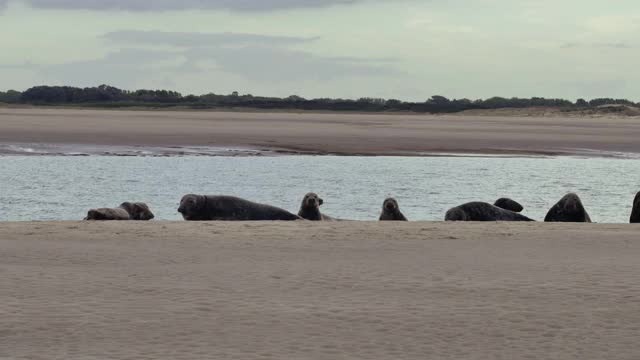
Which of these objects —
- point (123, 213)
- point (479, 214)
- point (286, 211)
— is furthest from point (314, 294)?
point (479, 214)

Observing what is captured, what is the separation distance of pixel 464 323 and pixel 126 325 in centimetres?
234

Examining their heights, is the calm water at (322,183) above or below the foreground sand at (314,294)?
below

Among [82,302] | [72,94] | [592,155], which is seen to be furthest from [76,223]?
[72,94]

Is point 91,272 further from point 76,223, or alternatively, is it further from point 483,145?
point 483,145

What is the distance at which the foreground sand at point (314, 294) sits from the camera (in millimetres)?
7160

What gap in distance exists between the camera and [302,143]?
141 ft

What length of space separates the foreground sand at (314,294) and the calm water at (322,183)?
671 cm

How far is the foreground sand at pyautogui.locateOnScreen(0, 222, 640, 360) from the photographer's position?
282 inches

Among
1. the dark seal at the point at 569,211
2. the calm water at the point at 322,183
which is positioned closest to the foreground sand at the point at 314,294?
the dark seal at the point at 569,211

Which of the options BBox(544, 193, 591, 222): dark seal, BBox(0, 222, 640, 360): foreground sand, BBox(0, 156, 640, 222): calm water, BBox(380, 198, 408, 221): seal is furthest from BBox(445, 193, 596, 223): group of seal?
BBox(0, 222, 640, 360): foreground sand

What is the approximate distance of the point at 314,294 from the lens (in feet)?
29.6

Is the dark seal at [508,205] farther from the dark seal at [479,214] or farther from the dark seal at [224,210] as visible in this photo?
the dark seal at [224,210]

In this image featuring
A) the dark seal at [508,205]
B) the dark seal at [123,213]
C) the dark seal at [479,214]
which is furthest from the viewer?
the dark seal at [508,205]

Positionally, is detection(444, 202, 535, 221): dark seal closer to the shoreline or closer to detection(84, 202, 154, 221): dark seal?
detection(84, 202, 154, 221): dark seal
